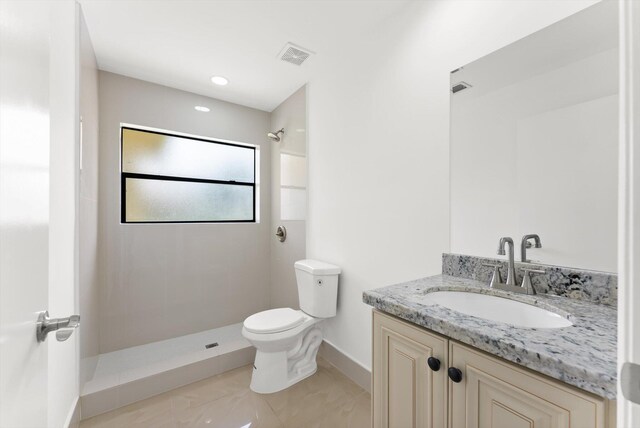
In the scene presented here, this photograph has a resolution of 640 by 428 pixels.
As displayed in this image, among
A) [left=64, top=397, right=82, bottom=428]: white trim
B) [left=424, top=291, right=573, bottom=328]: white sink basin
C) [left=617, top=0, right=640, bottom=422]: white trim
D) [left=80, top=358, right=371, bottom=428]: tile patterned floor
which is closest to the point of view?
[left=617, top=0, right=640, bottom=422]: white trim

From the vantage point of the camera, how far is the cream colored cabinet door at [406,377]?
2.71ft

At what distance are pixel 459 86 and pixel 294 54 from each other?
1281 mm

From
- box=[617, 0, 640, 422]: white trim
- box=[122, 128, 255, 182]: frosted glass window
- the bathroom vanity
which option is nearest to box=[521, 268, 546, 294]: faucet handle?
the bathroom vanity

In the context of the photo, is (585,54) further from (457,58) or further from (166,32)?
(166,32)

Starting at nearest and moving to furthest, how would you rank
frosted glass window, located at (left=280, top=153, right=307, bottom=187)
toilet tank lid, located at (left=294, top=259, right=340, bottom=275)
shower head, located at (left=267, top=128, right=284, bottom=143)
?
toilet tank lid, located at (left=294, top=259, right=340, bottom=275) < frosted glass window, located at (left=280, top=153, right=307, bottom=187) < shower head, located at (left=267, top=128, right=284, bottom=143)

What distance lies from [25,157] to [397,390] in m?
1.23

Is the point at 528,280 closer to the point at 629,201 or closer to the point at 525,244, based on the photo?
the point at 525,244

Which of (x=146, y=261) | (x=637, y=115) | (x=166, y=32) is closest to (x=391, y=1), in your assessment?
(x=166, y=32)

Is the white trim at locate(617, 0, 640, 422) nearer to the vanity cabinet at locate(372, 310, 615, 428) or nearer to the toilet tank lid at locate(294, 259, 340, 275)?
the vanity cabinet at locate(372, 310, 615, 428)

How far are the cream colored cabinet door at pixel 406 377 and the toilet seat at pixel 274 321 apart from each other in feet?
2.94

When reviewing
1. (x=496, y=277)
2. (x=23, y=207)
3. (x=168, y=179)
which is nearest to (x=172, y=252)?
(x=168, y=179)

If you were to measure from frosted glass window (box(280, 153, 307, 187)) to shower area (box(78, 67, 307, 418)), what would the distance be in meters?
→ 0.01

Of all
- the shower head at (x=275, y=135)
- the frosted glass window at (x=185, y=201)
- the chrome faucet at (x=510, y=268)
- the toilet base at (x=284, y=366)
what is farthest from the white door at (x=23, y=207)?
the shower head at (x=275, y=135)

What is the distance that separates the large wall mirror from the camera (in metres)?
0.93
